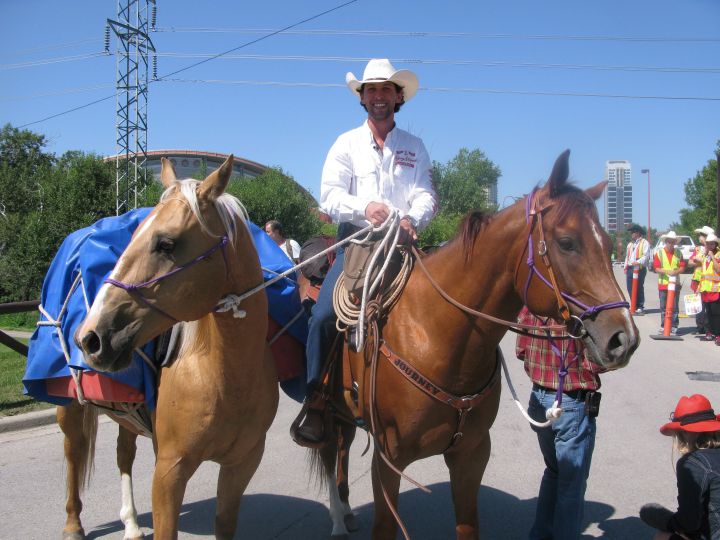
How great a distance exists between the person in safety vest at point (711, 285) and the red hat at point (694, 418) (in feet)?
31.8

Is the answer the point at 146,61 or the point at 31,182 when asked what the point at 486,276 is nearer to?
the point at 146,61

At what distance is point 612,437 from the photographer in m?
6.11

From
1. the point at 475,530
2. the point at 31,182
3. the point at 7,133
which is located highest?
the point at 7,133

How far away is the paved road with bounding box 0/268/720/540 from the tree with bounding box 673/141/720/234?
3427 centimetres

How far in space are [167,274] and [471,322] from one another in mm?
1428

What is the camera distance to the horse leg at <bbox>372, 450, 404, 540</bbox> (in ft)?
9.94

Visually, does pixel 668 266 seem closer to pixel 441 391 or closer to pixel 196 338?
pixel 441 391

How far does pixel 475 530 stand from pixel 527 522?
1356 millimetres

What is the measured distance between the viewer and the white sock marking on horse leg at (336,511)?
13.4ft

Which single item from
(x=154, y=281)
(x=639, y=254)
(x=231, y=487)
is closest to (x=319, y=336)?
(x=231, y=487)

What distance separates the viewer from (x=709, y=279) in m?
11.4

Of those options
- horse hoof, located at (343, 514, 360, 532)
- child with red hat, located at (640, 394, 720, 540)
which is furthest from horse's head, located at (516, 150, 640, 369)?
horse hoof, located at (343, 514, 360, 532)

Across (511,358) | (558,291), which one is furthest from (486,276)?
(511,358)

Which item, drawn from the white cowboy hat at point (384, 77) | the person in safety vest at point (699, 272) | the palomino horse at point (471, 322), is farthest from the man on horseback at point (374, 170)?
the person in safety vest at point (699, 272)
